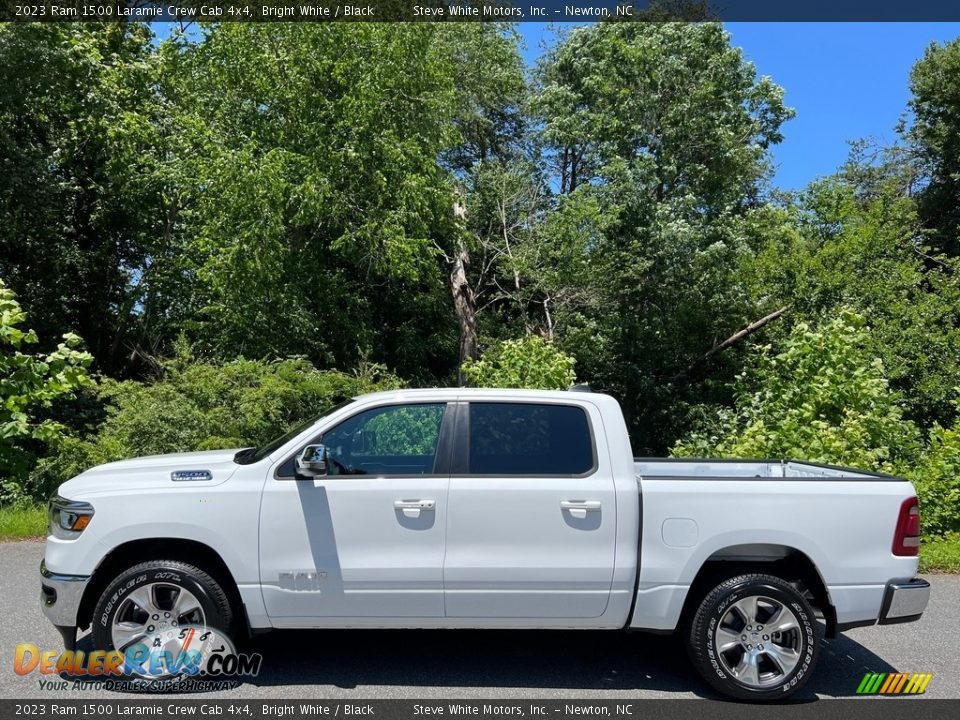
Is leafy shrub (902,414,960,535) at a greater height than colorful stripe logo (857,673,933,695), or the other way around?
A: leafy shrub (902,414,960,535)

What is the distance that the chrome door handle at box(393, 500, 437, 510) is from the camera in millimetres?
5113

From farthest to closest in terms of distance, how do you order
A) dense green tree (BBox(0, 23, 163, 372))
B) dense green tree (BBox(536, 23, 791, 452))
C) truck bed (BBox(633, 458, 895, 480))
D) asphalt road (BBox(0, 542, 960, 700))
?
dense green tree (BBox(536, 23, 791, 452)), dense green tree (BBox(0, 23, 163, 372)), truck bed (BBox(633, 458, 895, 480)), asphalt road (BBox(0, 542, 960, 700))

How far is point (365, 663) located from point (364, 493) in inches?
49.4

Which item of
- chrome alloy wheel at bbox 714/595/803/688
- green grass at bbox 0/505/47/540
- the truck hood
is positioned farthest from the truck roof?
green grass at bbox 0/505/47/540

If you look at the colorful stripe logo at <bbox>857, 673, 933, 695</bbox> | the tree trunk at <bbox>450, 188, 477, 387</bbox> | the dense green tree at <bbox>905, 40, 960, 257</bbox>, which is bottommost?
the colorful stripe logo at <bbox>857, 673, 933, 695</bbox>

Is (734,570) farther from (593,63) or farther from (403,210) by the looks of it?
(593,63)

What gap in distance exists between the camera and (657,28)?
59.8 ft

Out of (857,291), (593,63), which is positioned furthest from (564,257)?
(857,291)

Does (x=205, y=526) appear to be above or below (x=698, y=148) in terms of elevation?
below

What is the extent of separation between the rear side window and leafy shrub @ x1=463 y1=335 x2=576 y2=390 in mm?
5992

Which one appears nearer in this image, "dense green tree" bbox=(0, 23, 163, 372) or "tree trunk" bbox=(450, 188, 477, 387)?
"dense green tree" bbox=(0, 23, 163, 372)

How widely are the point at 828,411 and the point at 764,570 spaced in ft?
22.6

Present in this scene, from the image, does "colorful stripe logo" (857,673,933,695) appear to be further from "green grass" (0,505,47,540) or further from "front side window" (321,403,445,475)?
"green grass" (0,505,47,540)

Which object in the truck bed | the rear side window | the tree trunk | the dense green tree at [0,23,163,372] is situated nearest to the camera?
the rear side window
